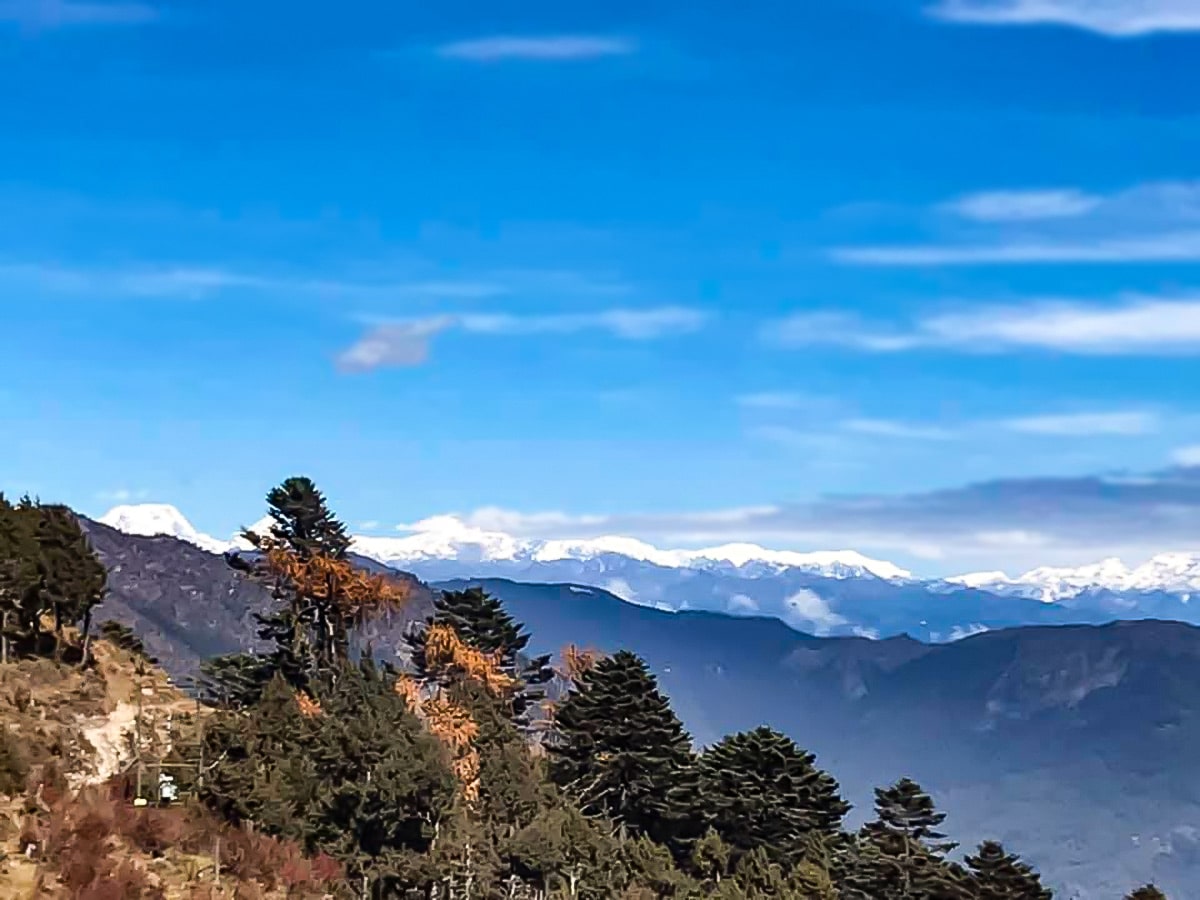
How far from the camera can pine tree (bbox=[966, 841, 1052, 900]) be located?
223 ft

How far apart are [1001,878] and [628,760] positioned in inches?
829

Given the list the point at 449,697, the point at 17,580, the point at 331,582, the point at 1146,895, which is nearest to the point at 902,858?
the point at 1146,895

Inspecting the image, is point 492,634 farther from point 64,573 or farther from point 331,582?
point 64,573

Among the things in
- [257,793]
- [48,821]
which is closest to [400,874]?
[257,793]

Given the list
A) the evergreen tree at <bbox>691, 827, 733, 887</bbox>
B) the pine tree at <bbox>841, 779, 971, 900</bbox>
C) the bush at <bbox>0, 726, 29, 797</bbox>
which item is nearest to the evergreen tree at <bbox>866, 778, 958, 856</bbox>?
the pine tree at <bbox>841, 779, 971, 900</bbox>

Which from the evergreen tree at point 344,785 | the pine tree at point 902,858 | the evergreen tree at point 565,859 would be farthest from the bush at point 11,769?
the pine tree at point 902,858

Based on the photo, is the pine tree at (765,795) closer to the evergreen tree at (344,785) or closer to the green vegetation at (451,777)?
the green vegetation at (451,777)

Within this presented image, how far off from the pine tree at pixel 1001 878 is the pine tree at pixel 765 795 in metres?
8.63

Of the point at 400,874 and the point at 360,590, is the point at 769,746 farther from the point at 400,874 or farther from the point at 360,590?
the point at 400,874

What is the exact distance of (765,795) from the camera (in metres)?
63.0

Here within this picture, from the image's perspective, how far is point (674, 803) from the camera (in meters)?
61.2

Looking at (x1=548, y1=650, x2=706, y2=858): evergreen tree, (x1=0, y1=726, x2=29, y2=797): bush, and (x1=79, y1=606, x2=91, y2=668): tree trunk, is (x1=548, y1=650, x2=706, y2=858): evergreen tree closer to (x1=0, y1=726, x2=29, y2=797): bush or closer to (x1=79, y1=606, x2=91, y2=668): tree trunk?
(x1=79, y1=606, x2=91, y2=668): tree trunk

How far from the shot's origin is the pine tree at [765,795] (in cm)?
6239

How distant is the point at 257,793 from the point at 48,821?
8517 mm
